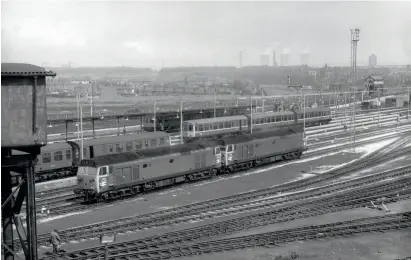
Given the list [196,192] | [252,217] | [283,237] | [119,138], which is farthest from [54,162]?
[283,237]

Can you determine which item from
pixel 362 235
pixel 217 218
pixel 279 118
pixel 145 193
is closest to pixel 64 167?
pixel 145 193

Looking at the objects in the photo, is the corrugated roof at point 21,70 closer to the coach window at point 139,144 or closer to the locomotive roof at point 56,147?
the locomotive roof at point 56,147

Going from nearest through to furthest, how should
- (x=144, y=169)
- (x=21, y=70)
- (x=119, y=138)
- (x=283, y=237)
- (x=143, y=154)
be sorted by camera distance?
1. (x=21, y=70)
2. (x=283, y=237)
3. (x=144, y=169)
4. (x=143, y=154)
5. (x=119, y=138)

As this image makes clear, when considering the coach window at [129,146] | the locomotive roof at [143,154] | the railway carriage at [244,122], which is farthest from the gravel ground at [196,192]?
the railway carriage at [244,122]

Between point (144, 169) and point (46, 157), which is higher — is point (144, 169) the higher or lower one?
the lower one

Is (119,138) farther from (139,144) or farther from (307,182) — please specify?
(307,182)

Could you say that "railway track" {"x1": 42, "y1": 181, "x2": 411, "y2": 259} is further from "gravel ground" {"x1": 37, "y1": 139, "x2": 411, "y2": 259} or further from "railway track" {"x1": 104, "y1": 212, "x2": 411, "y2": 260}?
"gravel ground" {"x1": 37, "y1": 139, "x2": 411, "y2": 259}
